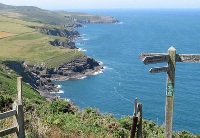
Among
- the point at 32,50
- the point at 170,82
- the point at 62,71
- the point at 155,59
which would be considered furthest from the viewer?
the point at 32,50

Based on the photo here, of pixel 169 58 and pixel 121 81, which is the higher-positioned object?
pixel 169 58

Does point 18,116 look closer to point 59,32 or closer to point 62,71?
point 62,71

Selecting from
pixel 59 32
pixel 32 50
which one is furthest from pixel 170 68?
pixel 59 32

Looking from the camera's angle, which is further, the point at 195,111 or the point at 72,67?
the point at 72,67

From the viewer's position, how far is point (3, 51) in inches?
4277

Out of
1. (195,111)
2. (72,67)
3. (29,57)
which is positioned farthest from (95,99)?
(29,57)

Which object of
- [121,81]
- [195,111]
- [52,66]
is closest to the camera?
[195,111]

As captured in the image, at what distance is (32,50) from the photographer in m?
116

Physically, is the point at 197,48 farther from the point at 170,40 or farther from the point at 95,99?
the point at 95,99

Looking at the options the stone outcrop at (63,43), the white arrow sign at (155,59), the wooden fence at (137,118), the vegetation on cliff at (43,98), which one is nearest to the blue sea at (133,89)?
the vegetation on cliff at (43,98)

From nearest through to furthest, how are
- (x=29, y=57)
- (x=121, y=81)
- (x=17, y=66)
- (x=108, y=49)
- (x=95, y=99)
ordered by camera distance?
1. (x=95, y=99)
2. (x=121, y=81)
3. (x=17, y=66)
4. (x=29, y=57)
5. (x=108, y=49)

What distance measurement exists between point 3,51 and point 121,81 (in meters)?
42.8

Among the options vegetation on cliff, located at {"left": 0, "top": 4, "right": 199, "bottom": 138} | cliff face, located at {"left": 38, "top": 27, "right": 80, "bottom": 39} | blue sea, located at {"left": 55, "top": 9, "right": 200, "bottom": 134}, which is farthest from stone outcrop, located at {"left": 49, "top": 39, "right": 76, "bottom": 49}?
cliff face, located at {"left": 38, "top": 27, "right": 80, "bottom": 39}

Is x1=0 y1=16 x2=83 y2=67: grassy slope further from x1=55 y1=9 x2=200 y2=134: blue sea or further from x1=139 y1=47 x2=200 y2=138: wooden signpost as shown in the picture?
x1=139 y1=47 x2=200 y2=138: wooden signpost
